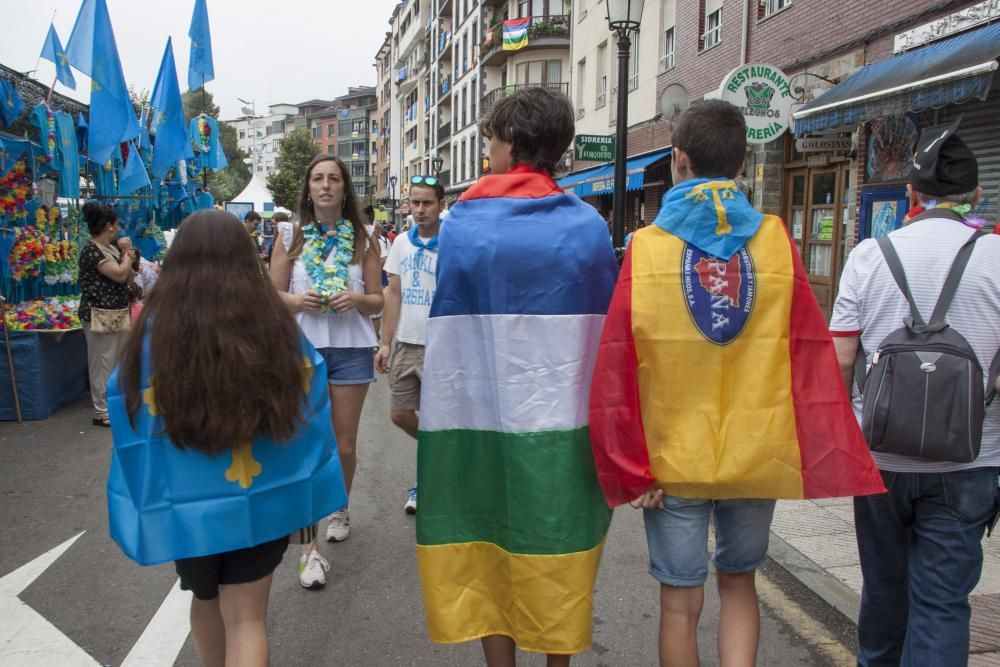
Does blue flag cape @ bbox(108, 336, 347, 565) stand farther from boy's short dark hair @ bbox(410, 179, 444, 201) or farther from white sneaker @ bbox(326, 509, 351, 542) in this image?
→ boy's short dark hair @ bbox(410, 179, 444, 201)

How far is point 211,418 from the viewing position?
7.08ft

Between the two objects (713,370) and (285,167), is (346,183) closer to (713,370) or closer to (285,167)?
(713,370)

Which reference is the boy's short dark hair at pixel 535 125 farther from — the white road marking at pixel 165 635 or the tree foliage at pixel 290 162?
the tree foliage at pixel 290 162

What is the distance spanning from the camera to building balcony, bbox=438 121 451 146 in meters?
51.8

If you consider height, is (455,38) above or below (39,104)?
above

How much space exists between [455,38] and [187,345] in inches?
1962

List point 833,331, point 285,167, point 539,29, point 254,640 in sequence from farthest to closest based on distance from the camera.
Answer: point 285,167, point 539,29, point 833,331, point 254,640

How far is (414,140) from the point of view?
211 ft

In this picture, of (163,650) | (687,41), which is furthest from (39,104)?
(687,41)

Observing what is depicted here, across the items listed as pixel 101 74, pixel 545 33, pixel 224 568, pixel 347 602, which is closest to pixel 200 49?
pixel 101 74

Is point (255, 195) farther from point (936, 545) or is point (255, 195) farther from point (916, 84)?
point (936, 545)

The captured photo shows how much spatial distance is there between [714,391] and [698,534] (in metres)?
0.43

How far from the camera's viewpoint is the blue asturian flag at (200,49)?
11.7 m

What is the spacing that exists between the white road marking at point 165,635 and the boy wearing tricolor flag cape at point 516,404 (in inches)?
53.5
